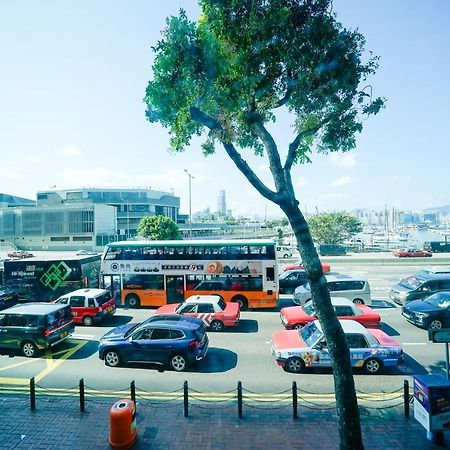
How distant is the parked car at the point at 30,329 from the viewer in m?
11.8

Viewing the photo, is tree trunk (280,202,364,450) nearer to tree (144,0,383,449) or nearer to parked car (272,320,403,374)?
tree (144,0,383,449)

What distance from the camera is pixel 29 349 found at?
472 inches

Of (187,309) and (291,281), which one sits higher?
(291,281)

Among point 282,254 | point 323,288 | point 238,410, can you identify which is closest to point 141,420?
point 238,410

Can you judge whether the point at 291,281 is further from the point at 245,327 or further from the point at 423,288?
the point at 245,327

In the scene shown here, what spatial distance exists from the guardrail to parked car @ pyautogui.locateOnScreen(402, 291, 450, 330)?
5663 millimetres

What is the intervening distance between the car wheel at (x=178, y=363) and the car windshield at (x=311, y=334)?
150 inches

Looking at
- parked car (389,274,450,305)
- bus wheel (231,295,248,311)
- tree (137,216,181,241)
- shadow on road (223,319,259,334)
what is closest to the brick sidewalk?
shadow on road (223,319,259,334)

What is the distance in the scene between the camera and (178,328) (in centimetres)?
1069

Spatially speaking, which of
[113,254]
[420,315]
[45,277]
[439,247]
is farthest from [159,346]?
[439,247]

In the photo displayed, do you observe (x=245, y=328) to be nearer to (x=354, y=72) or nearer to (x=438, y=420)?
(x=438, y=420)

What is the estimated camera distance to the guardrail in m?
8.38

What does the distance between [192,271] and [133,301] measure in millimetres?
3794

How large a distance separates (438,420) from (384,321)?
367 inches
